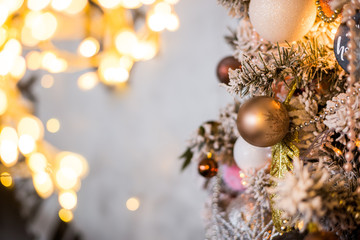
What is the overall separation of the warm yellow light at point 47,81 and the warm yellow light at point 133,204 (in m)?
0.50

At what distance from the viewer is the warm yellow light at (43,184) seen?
1194mm

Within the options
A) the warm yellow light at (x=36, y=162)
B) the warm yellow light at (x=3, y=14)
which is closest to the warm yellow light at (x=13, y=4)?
the warm yellow light at (x=3, y=14)

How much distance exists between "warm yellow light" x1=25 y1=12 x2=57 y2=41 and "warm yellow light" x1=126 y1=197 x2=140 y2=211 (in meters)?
Answer: 0.63

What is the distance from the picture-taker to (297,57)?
48 centimetres

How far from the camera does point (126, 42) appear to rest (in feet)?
3.55

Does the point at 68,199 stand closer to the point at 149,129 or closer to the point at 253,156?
the point at 149,129

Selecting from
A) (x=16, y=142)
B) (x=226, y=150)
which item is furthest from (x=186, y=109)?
(x=16, y=142)

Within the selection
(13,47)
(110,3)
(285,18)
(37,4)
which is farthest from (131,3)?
(285,18)

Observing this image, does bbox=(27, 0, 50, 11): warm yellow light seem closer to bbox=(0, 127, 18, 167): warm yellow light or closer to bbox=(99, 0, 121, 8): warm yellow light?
bbox=(99, 0, 121, 8): warm yellow light

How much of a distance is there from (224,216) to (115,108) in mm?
596

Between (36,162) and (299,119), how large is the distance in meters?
0.98

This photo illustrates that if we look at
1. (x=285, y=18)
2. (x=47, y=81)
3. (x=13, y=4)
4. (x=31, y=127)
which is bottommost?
(x=31, y=127)

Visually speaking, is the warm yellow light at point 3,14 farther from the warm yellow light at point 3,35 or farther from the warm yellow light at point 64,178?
the warm yellow light at point 64,178

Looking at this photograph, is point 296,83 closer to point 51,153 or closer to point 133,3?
point 133,3
